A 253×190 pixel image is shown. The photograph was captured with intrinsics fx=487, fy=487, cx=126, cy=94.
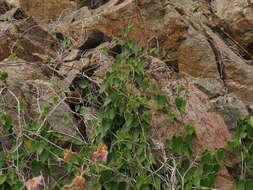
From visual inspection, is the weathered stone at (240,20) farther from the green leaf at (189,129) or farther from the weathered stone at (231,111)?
the green leaf at (189,129)

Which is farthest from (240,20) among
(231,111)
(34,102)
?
(34,102)

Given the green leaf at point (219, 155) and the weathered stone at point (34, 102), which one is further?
the weathered stone at point (34, 102)

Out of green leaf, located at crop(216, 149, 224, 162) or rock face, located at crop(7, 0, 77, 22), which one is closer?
green leaf, located at crop(216, 149, 224, 162)

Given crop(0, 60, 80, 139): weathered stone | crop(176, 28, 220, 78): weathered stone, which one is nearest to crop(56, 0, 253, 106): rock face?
crop(176, 28, 220, 78): weathered stone

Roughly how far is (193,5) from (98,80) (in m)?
2.36

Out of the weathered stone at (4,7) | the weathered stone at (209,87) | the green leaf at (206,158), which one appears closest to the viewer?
the green leaf at (206,158)

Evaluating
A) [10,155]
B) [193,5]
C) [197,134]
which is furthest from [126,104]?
[193,5]

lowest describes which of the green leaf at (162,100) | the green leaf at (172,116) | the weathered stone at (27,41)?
the weathered stone at (27,41)

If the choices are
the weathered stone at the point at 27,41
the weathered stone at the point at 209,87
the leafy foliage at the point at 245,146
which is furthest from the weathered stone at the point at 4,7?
the leafy foliage at the point at 245,146

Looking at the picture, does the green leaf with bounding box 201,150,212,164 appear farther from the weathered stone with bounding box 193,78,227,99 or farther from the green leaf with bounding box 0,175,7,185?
the green leaf with bounding box 0,175,7,185

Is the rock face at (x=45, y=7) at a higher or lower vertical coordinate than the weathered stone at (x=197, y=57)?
lower

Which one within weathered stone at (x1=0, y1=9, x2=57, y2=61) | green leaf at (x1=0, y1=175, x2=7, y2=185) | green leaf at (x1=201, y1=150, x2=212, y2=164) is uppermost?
green leaf at (x1=201, y1=150, x2=212, y2=164)

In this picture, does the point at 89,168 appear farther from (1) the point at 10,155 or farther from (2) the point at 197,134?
(2) the point at 197,134

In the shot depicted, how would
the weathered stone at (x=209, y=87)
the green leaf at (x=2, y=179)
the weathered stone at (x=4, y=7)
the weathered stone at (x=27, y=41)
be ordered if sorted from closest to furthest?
the green leaf at (x=2, y=179) → the weathered stone at (x=209, y=87) → the weathered stone at (x=27, y=41) → the weathered stone at (x=4, y=7)
